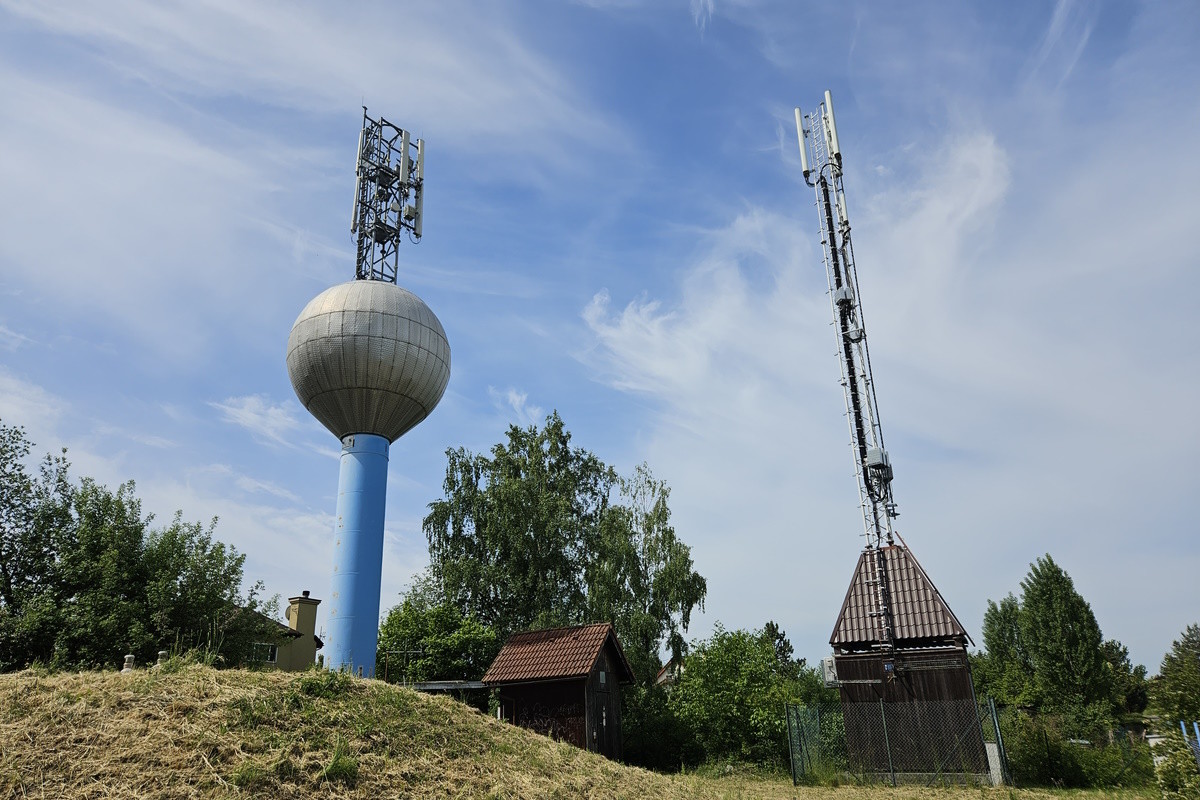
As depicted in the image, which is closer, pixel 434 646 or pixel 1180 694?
pixel 1180 694

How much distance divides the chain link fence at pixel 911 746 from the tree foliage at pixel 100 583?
18013mm

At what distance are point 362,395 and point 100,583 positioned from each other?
9.99 metres

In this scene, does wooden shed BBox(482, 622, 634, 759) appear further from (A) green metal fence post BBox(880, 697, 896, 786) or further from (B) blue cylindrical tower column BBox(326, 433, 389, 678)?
(A) green metal fence post BBox(880, 697, 896, 786)

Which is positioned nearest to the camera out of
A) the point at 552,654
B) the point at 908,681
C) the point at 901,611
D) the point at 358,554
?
the point at 908,681

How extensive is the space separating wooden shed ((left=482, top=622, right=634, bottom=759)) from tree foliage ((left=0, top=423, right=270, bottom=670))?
9.00 meters

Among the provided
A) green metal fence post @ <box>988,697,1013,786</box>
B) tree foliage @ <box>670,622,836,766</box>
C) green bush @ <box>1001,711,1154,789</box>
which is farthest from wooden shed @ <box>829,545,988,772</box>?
tree foliage @ <box>670,622,836,766</box>

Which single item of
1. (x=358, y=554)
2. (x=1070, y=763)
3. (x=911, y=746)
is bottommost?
(x=1070, y=763)

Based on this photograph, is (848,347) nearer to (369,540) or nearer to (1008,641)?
(369,540)

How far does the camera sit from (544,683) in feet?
80.9

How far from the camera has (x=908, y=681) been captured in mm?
19891

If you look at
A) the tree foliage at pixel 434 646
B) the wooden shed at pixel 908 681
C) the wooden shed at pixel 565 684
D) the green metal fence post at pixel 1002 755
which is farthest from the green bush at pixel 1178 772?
the tree foliage at pixel 434 646

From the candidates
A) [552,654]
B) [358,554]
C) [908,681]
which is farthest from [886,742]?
[358,554]

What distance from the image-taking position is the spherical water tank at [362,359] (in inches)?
907

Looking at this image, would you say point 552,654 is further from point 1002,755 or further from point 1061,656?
point 1061,656
